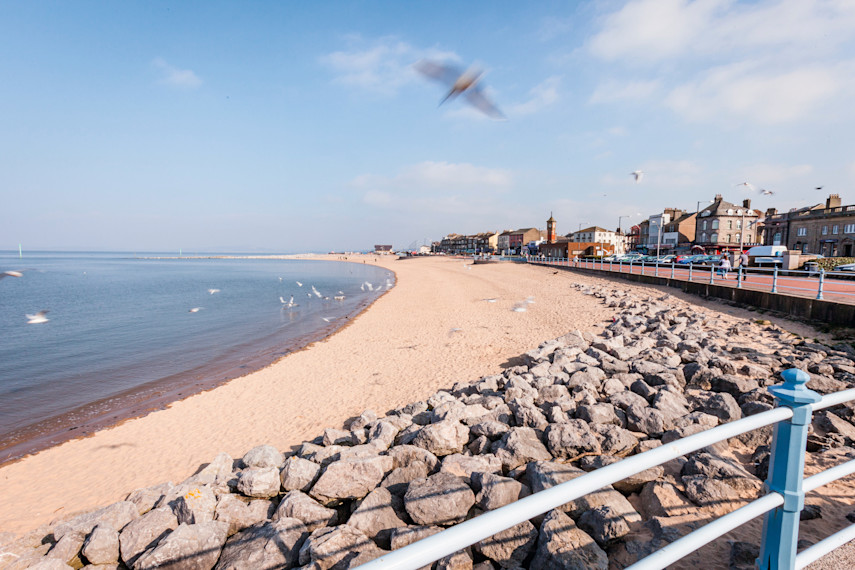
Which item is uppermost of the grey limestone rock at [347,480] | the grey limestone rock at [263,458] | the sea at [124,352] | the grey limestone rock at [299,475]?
the grey limestone rock at [347,480]

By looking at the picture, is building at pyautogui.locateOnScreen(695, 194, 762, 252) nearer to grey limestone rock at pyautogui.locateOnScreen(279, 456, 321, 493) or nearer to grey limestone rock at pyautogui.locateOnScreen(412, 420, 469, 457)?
grey limestone rock at pyautogui.locateOnScreen(412, 420, 469, 457)

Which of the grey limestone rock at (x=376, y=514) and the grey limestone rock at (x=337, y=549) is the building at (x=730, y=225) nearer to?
the grey limestone rock at (x=376, y=514)

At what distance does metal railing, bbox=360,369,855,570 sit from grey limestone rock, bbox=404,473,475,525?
2.49 metres

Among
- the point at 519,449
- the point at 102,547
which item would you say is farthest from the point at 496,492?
the point at 102,547

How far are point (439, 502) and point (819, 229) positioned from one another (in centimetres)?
5824

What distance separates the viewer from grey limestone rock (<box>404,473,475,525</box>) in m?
3.79

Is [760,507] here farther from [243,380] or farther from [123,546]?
[243,380]

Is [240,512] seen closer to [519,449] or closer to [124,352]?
[519,449]

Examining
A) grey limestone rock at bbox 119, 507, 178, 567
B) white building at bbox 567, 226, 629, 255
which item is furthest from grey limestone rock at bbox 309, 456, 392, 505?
white building at bbox 567, 226, 629, 255

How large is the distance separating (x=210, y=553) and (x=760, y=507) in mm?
4303

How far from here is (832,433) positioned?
496 cm

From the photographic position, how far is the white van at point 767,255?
27734mm

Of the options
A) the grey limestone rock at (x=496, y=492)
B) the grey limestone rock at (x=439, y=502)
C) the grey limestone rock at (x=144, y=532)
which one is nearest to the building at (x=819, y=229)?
the grey limestone rock at (x=496, y=492)

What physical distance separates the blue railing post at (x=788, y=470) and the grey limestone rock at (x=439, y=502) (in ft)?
8.34
